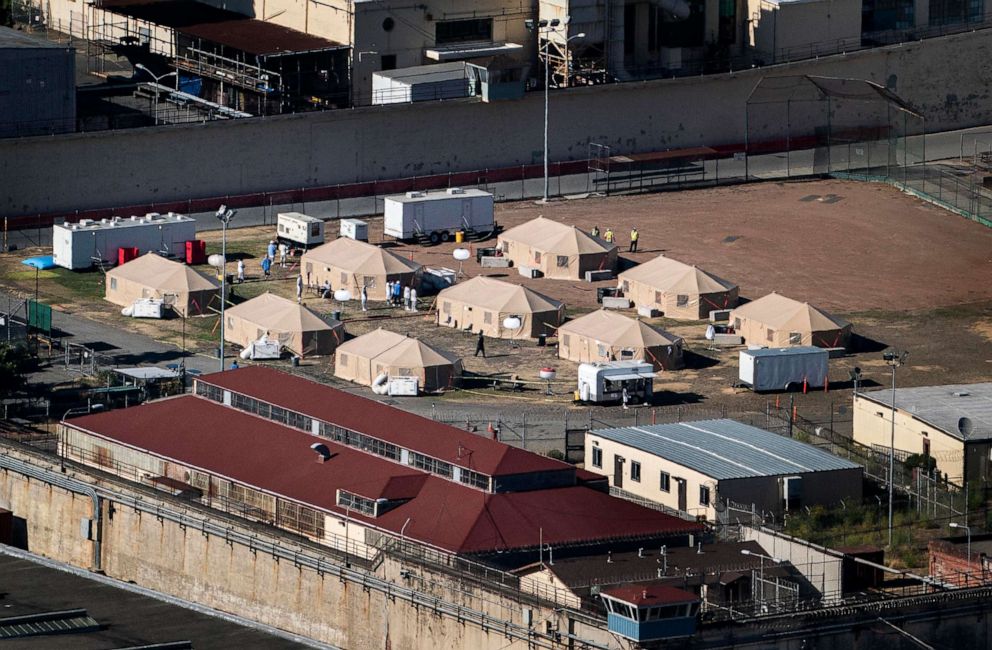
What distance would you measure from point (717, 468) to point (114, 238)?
37.3m

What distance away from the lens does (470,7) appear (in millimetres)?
125312

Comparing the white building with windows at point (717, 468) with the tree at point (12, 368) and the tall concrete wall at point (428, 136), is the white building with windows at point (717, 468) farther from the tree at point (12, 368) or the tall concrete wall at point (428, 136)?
the tall concrete wall at point (428, 136)

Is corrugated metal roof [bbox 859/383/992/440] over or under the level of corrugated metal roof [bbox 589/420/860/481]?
over

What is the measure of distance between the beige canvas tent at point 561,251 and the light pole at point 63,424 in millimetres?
25938

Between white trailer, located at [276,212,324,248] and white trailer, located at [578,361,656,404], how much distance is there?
74.3 feet

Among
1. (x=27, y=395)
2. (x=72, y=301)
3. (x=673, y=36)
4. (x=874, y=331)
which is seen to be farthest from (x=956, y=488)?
(x=673, y=36)

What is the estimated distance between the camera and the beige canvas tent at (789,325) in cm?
9606

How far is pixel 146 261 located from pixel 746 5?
41003 mm

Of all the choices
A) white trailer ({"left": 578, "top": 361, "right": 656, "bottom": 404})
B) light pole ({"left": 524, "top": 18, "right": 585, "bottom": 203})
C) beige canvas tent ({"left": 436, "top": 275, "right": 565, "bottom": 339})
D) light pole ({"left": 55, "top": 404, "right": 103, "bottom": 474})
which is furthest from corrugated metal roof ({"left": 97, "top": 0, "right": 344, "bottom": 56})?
light pole ({"left": 55, "top": 404, "right": 103, "bottom": 474})

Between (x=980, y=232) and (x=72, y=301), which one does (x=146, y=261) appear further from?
(x=980, y=232)

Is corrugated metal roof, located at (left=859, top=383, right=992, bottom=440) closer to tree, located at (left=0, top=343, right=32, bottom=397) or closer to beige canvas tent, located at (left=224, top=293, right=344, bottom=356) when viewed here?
beige canvas tent, located at (left=224, top=293, right=344, bottom=356)

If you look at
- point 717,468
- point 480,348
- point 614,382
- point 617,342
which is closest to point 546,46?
point 480,348

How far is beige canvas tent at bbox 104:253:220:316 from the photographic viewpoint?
9981 centimetres

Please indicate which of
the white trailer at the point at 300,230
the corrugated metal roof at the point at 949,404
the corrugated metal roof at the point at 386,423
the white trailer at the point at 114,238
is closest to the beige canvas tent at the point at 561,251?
the white trailer at the point at 300,230
